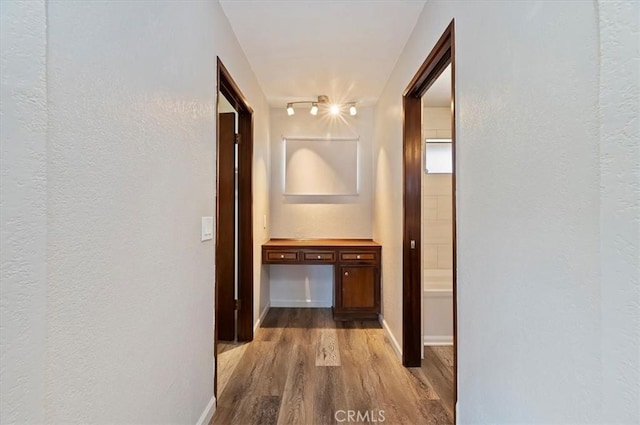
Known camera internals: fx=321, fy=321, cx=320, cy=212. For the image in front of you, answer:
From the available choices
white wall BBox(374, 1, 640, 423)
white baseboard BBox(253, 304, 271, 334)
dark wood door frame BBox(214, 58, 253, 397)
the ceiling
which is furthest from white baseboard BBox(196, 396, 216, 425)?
the ceiling

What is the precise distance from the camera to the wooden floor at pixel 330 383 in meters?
1.86

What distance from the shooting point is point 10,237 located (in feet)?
1.96

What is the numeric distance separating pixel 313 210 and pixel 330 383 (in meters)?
2.22

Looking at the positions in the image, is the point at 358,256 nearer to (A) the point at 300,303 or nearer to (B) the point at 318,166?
(A) the point at 300,303

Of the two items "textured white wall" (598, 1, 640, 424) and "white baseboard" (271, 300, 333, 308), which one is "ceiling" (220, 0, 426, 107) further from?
"white baseboard" (271, 300, 333, 308)

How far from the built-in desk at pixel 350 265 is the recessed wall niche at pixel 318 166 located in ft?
2.73

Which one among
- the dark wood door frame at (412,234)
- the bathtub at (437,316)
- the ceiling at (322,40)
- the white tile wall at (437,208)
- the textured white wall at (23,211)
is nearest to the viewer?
the textured white wall at (23,211)

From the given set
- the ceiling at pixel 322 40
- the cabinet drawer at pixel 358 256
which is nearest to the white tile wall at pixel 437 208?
the cabinet drawer at pixel 358 256

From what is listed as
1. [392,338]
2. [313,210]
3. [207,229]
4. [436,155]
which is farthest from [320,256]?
[207,229]

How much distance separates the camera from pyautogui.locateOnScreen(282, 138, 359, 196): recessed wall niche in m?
4.01

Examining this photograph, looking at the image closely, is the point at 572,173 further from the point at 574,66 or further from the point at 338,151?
the point at 338,151

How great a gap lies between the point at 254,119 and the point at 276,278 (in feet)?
6.52

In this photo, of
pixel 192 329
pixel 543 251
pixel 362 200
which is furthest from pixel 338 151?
pixel 543 251

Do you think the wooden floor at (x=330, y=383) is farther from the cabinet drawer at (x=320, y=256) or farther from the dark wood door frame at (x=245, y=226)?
the cabinet drawer at (x=320, y=256)
